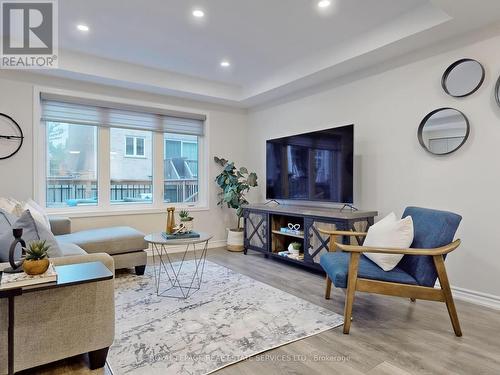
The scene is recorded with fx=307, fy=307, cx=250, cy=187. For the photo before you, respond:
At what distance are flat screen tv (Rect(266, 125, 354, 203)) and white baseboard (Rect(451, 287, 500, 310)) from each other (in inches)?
51.8

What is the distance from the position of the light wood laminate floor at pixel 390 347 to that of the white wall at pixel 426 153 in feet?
1.84

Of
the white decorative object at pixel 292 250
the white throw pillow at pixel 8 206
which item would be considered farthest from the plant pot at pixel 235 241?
the white throw pillow at pixel 8 206

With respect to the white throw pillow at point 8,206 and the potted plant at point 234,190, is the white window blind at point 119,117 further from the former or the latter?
the white throw pillow at point 8,206

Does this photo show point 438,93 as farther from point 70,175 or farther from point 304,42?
point 70,175

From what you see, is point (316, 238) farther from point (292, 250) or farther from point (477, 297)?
point (477, 297)

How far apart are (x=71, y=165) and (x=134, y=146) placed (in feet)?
2.86

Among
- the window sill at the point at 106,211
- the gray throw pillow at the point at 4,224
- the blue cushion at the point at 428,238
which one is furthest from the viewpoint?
the window sill at the point at 106,211

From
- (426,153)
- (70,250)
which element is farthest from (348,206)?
(70,250)

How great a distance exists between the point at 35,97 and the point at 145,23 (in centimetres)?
180

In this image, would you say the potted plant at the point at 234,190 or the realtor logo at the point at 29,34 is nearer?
the realtor logo at the point at 29,34

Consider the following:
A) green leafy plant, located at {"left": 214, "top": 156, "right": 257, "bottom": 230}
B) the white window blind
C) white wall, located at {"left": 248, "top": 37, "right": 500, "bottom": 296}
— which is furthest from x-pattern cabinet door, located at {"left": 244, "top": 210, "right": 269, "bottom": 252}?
the white window blind

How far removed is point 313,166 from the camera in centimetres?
389

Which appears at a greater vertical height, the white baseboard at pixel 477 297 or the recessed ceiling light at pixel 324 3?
the recessed ceiling light at pixel 324 3

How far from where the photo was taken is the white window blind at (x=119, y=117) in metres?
3.89
